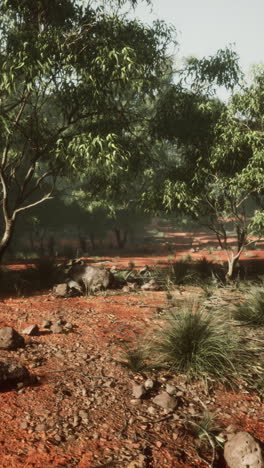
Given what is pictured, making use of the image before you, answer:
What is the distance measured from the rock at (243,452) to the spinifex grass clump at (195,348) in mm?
1086

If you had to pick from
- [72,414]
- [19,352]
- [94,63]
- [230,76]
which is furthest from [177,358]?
[230,76]

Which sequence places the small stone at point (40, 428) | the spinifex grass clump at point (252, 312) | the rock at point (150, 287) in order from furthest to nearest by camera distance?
the rock at point (150, 287) → the spinifex grass clump at point (252, 312) → the small stone at point (40, 428)

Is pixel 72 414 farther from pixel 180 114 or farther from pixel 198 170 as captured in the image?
pixel 180 114

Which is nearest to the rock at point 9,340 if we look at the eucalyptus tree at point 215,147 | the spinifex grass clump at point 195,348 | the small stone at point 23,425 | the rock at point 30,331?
the rock at point 30,331

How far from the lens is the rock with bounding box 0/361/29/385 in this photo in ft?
11.4

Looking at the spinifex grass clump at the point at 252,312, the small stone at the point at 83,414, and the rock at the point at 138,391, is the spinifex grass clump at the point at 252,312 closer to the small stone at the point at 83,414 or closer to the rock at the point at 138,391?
the rock at the point at 138,391

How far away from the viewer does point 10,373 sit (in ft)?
11.5

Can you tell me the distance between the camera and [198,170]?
914cm

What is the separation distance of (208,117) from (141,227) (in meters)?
33.5

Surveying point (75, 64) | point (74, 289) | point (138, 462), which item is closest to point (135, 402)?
point (138, 462)

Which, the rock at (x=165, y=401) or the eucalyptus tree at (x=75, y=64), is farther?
the eucalyptus tree at (x=75, y=64)

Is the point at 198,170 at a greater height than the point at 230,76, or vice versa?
the point at 230,76

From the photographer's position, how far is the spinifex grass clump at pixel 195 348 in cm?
396

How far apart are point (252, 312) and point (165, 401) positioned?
3125 mm
